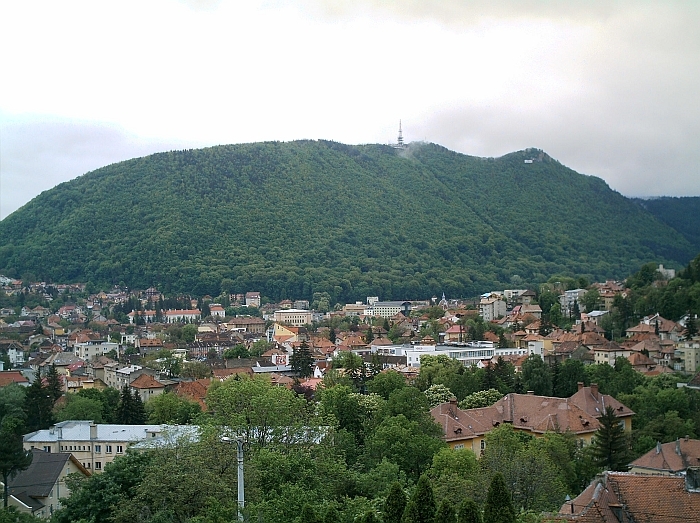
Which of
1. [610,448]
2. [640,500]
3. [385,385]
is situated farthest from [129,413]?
[640,500]

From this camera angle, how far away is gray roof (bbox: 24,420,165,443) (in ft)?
136

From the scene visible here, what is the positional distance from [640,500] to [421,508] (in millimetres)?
5021

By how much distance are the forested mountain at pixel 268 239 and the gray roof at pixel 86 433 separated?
108m

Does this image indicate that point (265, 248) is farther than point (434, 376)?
Yes

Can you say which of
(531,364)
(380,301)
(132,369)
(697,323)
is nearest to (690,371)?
→ (697,323)

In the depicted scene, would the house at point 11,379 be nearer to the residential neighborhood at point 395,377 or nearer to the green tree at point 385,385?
the residential neighborhood at point 395,377

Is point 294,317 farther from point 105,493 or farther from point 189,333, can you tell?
point 105,493

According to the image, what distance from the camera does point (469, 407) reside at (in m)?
47.2

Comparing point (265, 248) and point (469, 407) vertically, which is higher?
point (265, 248)

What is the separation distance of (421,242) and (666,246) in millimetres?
56189

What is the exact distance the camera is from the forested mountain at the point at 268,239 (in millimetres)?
157000

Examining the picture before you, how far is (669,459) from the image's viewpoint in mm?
32781

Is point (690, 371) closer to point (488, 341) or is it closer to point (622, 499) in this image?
point (488, 341)

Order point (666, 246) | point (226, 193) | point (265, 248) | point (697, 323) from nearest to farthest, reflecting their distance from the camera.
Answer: point (697, 323) → point (265, 248) → point (226, 193) → point (666, 246)
